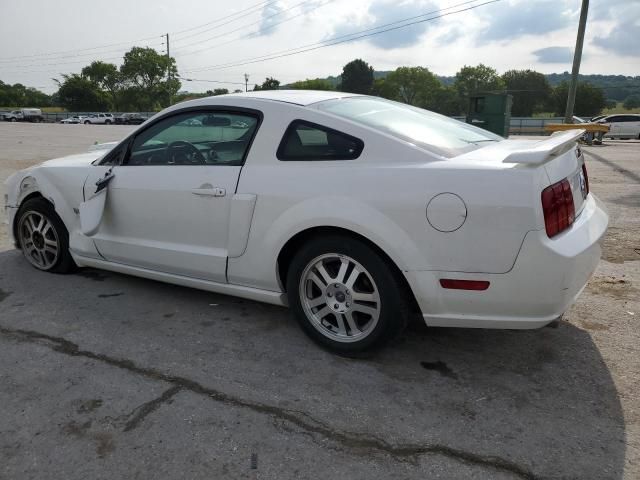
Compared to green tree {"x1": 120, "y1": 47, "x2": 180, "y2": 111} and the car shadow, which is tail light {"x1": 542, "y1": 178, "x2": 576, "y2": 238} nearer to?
the car shadow

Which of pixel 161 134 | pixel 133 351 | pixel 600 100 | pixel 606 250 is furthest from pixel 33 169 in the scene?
pixel 600 100

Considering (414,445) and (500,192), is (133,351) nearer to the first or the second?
(414,445)

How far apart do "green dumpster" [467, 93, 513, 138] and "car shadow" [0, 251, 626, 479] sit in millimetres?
10515

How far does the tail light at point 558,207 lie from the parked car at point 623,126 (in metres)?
33.8

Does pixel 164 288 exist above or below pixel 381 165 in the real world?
below

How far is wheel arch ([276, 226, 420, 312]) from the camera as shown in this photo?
285 cm

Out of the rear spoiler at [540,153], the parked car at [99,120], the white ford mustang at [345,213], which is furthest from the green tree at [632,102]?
the rear spoiler at [540,153]

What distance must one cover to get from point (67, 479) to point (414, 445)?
1439 mm

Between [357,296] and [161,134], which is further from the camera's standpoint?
[161,134]

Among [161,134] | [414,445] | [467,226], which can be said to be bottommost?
[414,445]

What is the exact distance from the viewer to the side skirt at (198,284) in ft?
10.8

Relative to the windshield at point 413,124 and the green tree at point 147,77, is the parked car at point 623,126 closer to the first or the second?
the windshield at point 413,124

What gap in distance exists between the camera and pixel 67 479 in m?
2.09

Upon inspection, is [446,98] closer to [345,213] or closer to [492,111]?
[492,111]
